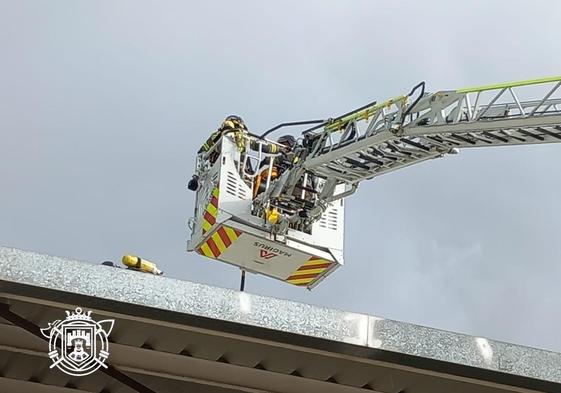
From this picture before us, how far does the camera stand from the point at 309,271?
38.8 ft

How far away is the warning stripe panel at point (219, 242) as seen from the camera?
11188mm

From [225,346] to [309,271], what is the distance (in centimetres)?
752

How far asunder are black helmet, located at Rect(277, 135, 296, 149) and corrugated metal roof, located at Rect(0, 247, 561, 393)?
731 centimetres

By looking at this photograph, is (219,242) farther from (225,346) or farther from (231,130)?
(225,346)

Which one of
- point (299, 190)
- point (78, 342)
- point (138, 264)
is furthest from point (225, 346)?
point (299, 190)

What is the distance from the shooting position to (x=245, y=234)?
11.2 metres

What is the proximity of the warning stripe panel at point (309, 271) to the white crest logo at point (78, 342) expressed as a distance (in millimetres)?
7315

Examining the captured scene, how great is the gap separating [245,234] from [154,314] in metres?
7.43

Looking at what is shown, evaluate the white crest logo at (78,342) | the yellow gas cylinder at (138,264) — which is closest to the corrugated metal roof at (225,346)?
the white crest logo at (78,342)

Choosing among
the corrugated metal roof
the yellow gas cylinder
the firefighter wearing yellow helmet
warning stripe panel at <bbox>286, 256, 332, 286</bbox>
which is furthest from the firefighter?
the corrugated metal roof

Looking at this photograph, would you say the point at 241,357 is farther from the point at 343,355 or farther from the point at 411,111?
the point at 411,111

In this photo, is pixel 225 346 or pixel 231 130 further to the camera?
pixel 231 130

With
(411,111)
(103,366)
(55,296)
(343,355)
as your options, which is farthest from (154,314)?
(411,111)

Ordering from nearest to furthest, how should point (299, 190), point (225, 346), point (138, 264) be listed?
1. point (225, 346)
2. point (138, 264)
3. point (299, 190)
